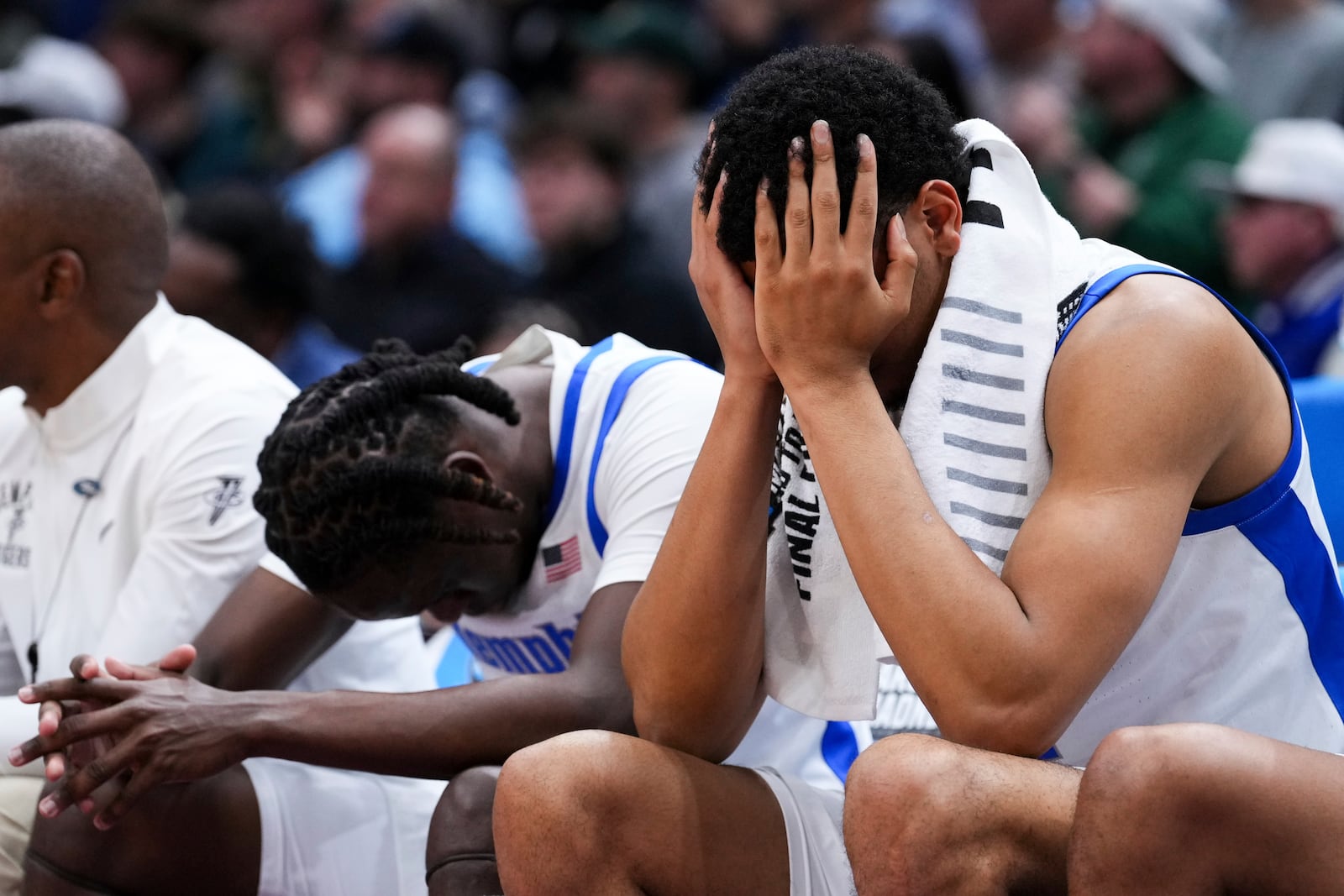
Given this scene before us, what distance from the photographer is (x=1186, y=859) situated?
167 cm

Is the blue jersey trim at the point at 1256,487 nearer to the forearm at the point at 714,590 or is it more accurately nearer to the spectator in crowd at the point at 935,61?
the forearm at the point at 714,590

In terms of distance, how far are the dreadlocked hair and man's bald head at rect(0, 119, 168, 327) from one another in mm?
700

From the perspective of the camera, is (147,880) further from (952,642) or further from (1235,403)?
(1235,403)

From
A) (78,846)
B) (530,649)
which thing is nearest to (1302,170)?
(530,649)

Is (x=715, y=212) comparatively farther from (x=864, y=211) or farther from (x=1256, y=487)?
(x=1256, y=487)

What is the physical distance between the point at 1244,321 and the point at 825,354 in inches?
20.5

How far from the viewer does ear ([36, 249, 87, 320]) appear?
10.3ft

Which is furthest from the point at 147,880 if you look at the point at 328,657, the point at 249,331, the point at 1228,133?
the point at 1228,133

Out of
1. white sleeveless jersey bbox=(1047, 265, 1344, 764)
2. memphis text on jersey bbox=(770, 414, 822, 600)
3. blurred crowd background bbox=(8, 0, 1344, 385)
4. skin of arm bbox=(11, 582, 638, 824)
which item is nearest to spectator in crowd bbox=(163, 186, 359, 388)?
blurred crowd background bbox=(8, 0, 1344, 385)

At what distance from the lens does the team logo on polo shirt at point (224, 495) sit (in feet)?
9.91

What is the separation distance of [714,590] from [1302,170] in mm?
3387

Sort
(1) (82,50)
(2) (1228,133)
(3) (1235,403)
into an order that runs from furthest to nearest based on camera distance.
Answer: (1) (82,50) < (2) (1228,133) < (3) (1235,403)

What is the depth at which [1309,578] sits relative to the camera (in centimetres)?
213

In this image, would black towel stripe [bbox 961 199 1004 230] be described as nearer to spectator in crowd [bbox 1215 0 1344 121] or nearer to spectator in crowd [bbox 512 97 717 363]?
spectator in crowd [bbox 512 97 717 363]
